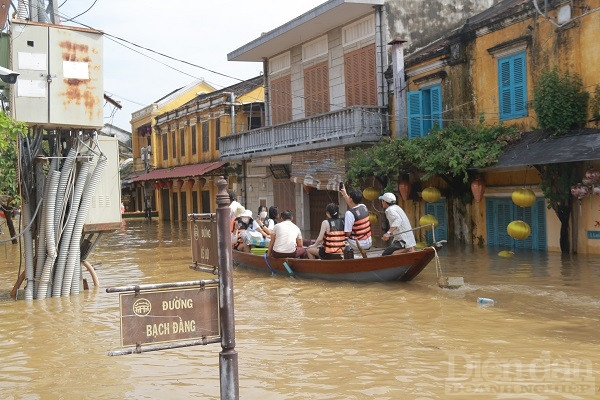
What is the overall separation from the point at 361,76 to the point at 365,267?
1063cm

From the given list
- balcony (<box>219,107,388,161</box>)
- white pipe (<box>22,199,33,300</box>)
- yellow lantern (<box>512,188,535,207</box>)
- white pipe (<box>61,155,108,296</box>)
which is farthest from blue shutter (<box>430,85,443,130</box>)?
white pipe (<box>22,199,33,300</box>)

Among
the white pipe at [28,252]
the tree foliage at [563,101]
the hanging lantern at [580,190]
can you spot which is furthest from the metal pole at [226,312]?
the tree foliage at [563,101]

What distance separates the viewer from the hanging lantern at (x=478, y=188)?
685 inches

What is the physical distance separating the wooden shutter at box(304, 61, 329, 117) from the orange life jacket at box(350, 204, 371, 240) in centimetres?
1121

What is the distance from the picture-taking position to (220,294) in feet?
17.1

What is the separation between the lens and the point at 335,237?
13391 mm

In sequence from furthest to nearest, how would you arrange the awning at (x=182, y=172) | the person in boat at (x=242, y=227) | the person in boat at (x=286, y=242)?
1. the awning at (x=182, y=172)
2. the person in boat at (x=242, y=227)
3. the person in boat at (x=286, y=242)

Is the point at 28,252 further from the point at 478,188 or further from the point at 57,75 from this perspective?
the point at 478,188

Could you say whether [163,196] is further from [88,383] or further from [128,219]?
[88,383]

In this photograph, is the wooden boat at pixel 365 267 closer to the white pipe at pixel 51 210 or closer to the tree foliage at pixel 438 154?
the tree foliage at pixel 438 154

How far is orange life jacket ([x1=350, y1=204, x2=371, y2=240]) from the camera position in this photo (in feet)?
43.3

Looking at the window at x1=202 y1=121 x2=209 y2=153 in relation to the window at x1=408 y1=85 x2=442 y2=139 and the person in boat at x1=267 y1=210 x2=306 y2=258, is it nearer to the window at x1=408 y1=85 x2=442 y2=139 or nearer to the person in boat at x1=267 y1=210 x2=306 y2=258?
the window at x1=408 y1=85 x2=442 y2=139

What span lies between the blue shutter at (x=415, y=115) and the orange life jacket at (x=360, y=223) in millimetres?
7146

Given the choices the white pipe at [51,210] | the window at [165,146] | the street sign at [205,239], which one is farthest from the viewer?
the window at [165,146]
